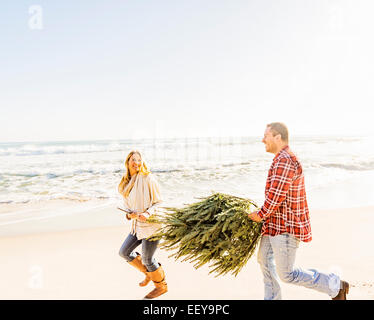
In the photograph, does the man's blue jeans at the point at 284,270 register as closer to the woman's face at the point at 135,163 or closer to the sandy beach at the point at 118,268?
the sandy beach at the point at 118,268

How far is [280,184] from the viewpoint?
A: 2.50 m

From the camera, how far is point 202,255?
274 cm

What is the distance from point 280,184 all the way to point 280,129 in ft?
1.51

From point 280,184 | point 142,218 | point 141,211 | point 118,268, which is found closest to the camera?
point 280,184

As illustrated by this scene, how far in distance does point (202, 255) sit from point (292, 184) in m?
0.91

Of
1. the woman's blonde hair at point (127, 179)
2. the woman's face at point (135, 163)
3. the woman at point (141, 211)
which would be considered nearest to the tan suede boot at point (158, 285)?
the woman at point (141, 211)

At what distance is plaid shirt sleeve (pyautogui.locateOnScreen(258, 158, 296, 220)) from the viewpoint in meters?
2.50

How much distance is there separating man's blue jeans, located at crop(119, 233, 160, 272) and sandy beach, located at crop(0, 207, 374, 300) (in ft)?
1.58

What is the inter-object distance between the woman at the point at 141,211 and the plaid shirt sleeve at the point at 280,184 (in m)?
1.17

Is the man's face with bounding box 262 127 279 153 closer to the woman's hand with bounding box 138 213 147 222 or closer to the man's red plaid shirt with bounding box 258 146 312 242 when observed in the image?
the man's red plaid shirt with bounding box 258 146 312 242

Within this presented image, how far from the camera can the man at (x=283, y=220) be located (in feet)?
8.26

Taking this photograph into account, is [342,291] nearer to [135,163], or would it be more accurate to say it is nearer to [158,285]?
[158,285]

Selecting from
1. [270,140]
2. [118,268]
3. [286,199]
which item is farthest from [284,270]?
[118,268]
